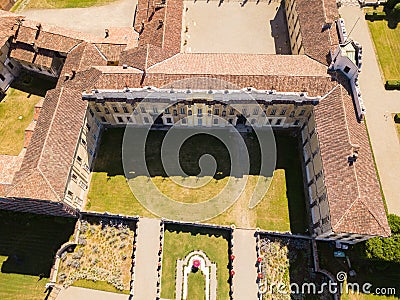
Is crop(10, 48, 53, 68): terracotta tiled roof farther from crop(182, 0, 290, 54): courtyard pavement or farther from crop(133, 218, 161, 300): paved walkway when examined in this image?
crop(133, 218, 161, 300): paved walkway

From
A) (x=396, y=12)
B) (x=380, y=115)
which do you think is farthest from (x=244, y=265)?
(x=396, y=12)

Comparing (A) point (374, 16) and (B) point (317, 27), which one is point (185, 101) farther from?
(A) point (374, 16)

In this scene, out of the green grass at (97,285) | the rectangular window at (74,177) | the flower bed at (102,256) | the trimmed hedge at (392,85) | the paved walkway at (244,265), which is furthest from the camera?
the trimmed hedge at (392,85)

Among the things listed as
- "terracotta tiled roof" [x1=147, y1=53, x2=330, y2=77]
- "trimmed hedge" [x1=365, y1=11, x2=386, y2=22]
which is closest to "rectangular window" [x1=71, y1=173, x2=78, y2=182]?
"terracotta tiled roof" [x1=147, y1=53, x2=330, y2=77]

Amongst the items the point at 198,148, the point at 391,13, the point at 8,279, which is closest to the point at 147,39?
the point at 198,148

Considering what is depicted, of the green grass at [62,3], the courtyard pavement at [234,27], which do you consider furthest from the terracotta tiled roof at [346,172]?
the green grass at [62,3]

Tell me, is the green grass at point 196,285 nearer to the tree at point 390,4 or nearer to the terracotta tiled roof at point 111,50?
the terracotta tiled roof at point 111,50

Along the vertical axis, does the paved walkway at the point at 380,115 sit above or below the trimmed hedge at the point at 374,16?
below
